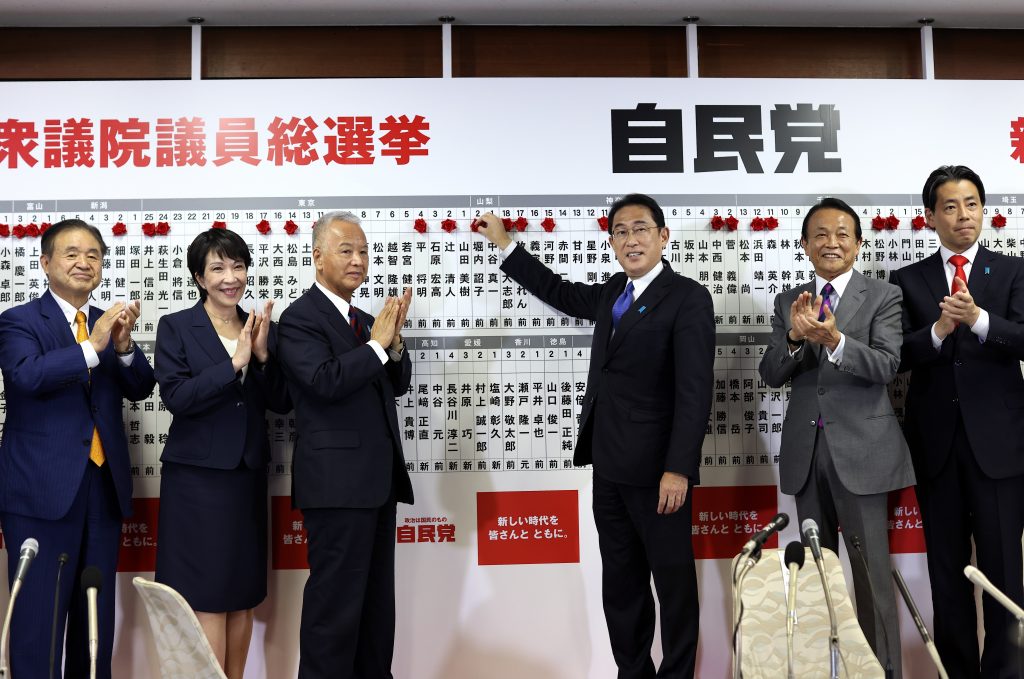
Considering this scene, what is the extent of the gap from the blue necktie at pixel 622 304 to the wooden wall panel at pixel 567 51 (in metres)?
1.09

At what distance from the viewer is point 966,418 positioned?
9.28ft

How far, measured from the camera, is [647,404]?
9.11 feet

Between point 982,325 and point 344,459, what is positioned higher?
point 982,325

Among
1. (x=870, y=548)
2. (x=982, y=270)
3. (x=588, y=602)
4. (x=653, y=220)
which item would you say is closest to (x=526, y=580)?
(x=588, y=602)

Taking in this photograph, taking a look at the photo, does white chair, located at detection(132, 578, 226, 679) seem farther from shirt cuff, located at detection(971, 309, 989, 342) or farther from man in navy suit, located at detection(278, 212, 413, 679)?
shirt cuff, located at detection(971, 309, 989, 342)

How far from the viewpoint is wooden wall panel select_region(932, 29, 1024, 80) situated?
3.61 m

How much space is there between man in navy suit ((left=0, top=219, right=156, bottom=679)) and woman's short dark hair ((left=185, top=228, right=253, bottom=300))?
0.87 ft

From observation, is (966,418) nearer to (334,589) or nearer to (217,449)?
(334,589)

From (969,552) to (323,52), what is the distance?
→ 123 inches

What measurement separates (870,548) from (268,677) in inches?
88.6

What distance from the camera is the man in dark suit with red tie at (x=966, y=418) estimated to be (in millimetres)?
2789

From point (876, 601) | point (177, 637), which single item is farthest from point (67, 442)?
point (876, 601)

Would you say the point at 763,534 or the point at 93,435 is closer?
the point at 763,534

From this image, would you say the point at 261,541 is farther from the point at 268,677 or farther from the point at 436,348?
the point at 436,348
